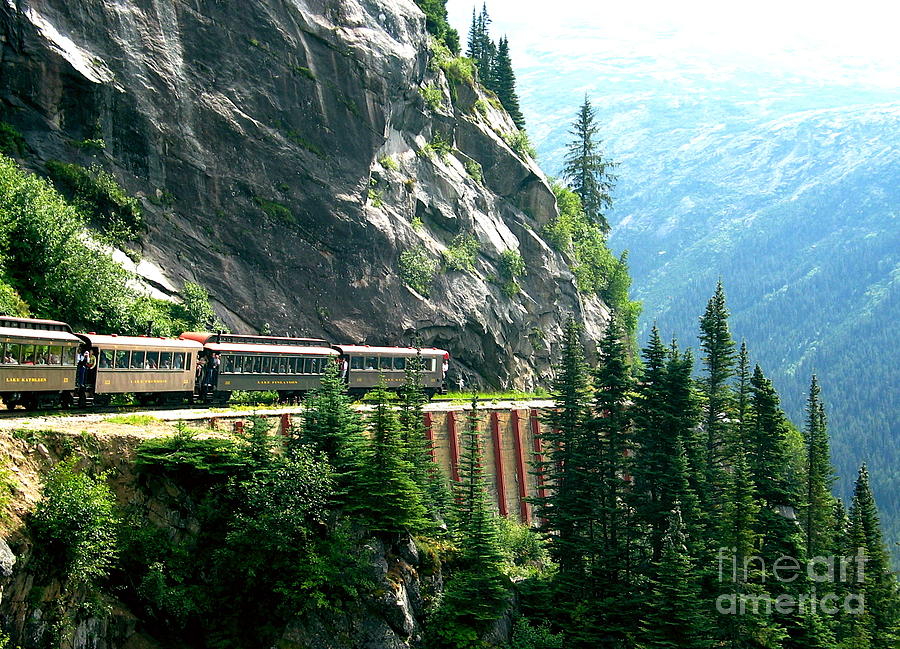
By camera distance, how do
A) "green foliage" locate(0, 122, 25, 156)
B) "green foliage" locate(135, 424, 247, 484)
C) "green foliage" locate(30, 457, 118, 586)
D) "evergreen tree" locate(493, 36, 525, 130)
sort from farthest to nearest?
"evergreen tree" locate(493, 36, 525, 130)
"green foliage" locate(0, 122, 25, 156)
"green foliage" locate(135, 424, 247, 484)
"green foliage" locate(30, 457, 118, 586)

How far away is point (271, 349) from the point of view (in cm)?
4803

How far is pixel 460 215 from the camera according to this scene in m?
77.2

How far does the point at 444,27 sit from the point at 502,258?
2779 centimetres

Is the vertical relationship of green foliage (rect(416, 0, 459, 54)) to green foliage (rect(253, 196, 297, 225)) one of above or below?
above

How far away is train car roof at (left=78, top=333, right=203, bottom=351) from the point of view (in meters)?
37.9

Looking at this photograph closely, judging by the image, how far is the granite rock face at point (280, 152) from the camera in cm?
5366

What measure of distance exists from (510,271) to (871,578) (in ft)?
116

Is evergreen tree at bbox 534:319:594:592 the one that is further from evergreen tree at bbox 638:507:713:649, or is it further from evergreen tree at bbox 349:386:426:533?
evergreen tree at bbox 349:386:426:533

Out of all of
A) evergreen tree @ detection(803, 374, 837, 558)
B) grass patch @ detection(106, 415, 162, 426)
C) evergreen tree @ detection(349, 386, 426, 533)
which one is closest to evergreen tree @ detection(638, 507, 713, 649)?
evergreen tree @ detection(349, 386, 426, 533)

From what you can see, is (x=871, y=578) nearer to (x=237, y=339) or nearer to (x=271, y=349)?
(x=271, y=349)

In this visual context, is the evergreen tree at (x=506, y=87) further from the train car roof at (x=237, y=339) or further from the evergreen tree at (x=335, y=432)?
the evergreen tree at (x=335, y=432)

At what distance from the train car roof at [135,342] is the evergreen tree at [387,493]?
36.2 feet

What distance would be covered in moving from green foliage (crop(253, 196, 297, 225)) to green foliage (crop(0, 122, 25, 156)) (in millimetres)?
13688

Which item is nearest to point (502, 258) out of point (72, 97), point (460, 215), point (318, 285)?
point (460, 215)
